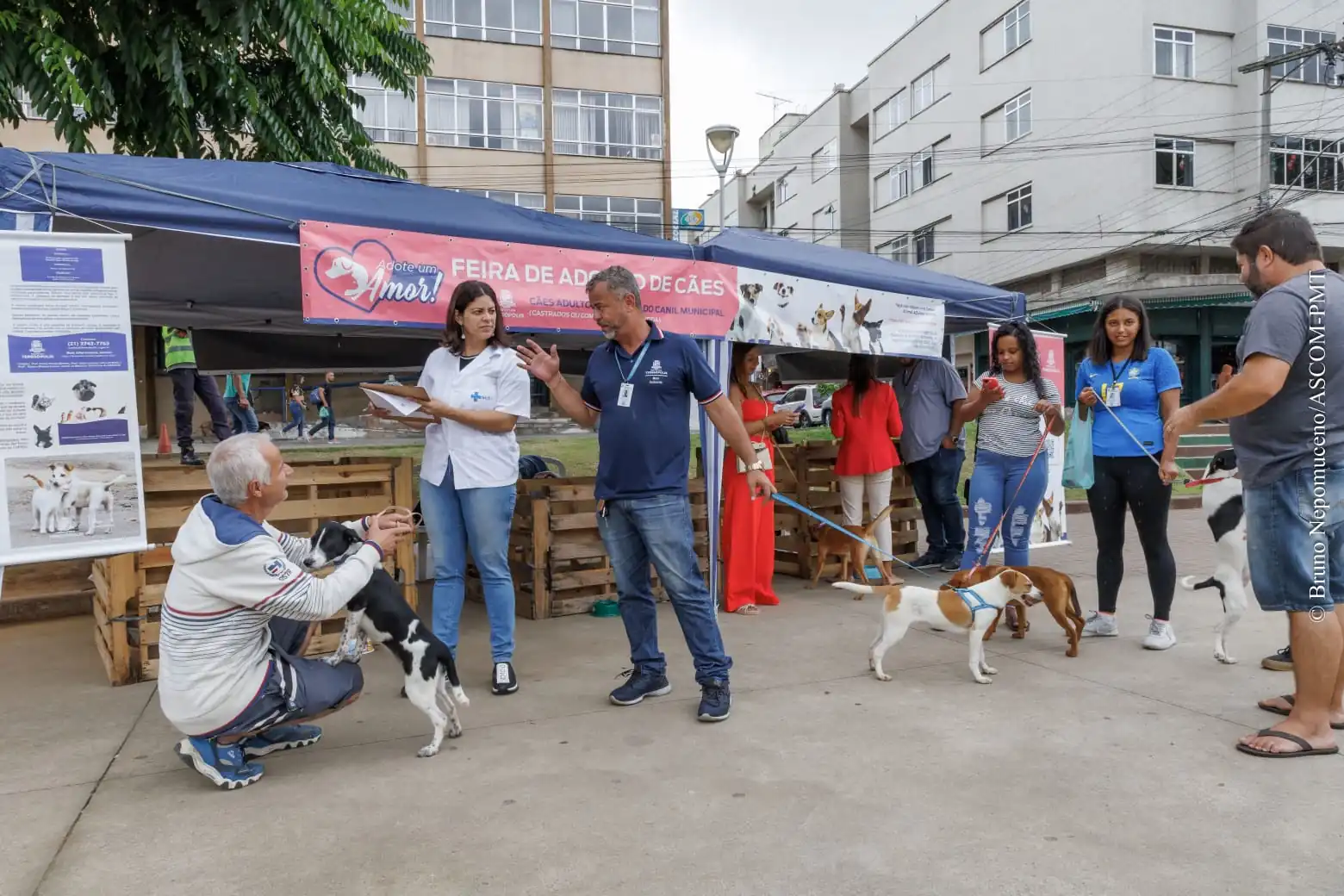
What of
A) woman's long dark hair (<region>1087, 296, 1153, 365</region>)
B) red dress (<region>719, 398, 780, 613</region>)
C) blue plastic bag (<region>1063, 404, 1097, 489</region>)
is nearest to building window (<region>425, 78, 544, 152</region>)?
red dress (<region>719, 398, 780, 613</region>)

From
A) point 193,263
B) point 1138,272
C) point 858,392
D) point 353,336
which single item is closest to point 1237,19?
point 1138,272

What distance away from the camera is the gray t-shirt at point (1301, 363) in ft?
9.86

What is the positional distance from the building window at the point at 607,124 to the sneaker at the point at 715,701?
984 inches

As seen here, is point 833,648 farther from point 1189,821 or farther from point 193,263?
point 193,263

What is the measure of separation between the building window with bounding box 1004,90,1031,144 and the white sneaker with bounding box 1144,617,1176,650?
26.3 metres

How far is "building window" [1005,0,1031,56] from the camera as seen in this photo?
27031mm

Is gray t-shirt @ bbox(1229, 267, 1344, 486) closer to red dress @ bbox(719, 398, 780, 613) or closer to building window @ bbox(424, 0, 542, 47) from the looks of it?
red dress @ bbox(719, 398, 780, 613)

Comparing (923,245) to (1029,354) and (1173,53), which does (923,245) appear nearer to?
(1173,53)

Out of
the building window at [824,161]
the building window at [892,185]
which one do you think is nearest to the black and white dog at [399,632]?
the building window at [892,185]

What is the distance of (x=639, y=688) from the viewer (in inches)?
151

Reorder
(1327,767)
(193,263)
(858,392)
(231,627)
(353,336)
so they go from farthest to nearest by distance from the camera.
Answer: (353,336) < (858,392) < (193,263) < (1327,767) < (231,627)

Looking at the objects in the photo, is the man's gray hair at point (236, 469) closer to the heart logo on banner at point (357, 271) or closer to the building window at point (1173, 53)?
the heart logo on banner at point (357, 271)

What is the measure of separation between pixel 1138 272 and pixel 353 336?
23.6 metres

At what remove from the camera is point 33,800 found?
289 centimetres
